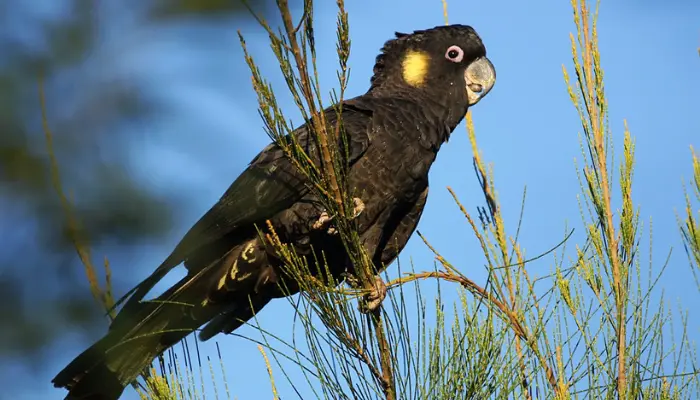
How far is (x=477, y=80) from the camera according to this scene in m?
4.37

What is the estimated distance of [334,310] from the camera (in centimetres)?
246

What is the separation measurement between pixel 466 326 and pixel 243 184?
1.43 metres

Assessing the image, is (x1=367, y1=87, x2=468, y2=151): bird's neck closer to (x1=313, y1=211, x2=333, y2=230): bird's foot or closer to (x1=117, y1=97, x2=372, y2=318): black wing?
(x1=117, y1=97, x2=372, y2=318): black wing

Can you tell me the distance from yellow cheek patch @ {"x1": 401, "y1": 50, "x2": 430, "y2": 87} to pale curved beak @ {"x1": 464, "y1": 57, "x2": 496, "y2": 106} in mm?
253

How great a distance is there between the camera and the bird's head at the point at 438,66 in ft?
13.8

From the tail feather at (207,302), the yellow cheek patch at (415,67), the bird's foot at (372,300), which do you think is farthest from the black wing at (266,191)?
the bird's foot at (372,300)

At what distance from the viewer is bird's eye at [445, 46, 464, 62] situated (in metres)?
4.34

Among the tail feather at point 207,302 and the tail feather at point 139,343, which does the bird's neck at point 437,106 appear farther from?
the tail feather at point 139,343

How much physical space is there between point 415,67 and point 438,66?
13cm

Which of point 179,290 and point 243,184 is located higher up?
point 243,184

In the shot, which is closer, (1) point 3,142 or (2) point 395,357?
(1) point 3,142

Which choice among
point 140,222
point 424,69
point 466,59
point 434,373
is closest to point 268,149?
point 424,69

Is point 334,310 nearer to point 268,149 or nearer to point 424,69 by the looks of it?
point 268,149

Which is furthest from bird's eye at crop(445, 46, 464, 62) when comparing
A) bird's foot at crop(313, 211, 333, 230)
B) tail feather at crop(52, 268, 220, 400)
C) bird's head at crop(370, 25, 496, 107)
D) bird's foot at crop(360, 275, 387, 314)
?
bird's foot at crop(360, 275, 387, 314)
